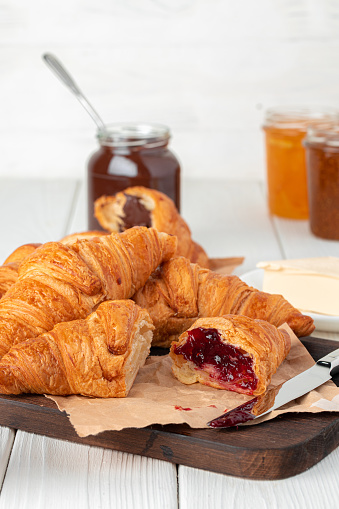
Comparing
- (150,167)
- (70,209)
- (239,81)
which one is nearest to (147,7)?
(239,81)

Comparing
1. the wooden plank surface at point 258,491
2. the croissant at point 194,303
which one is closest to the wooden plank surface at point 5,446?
the wooden plank surface at point 258,491

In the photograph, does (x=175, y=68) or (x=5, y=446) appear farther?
(x=175, y=68)

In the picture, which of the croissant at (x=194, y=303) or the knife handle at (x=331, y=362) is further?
the croissant at (x=194, y=303)

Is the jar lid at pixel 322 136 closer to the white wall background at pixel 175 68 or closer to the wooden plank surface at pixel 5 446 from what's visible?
the white wall background at pixel 175 68

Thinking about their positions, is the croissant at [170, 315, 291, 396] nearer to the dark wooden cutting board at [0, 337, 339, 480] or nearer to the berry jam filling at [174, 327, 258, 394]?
the berry jam filling at [174, 327, 258, 394]

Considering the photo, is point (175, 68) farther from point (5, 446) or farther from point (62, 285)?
point (5, 446)

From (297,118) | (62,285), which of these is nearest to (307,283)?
(62,285)
